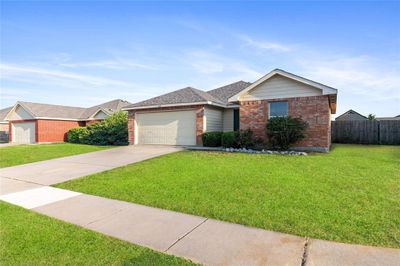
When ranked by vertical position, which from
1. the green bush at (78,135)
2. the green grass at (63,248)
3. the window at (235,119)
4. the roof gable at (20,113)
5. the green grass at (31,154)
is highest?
the roof gable at (20,113)

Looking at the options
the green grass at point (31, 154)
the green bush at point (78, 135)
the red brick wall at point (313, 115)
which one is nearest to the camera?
the green grass at point (31, 154)

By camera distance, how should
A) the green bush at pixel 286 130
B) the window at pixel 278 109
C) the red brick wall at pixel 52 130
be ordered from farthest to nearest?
the red brick wall at pixel 52 130
the window at pixel 278 109
the green bush at pixel 286 130

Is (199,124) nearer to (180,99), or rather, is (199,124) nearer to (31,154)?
(180,99)

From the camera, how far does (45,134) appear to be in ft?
84.9

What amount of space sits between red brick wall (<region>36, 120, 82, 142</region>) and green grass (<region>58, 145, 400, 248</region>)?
21465mm

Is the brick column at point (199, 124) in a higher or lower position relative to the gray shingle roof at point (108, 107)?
lower

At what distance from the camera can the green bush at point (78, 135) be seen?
77.0 ft

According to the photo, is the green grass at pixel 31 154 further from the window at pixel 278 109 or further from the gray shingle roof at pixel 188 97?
the window at pixel 278 109

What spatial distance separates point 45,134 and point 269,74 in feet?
79.3

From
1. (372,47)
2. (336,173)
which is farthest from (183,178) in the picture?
(372,47)

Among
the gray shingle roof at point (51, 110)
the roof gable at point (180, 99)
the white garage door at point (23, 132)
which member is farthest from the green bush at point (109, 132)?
the white garage door at point (23, 132)

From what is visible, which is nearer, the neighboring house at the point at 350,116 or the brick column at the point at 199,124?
the brick column at the point at 199,124

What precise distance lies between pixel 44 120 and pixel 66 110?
12.3 feet

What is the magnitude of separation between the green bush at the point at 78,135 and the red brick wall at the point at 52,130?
1597mm
